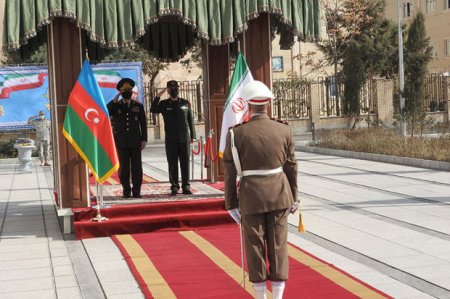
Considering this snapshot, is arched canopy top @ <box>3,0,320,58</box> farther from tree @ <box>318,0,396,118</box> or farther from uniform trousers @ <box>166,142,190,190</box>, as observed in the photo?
tree @ <box>318,0,396,118</box>

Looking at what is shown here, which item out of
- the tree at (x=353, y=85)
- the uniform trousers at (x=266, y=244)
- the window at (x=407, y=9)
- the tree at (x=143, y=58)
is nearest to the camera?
the uniform trousers at (x=266, y=244)

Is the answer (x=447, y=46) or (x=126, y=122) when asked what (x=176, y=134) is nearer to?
(x=126, y=122)

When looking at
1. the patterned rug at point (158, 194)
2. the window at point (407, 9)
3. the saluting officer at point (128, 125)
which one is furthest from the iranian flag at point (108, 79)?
the window at point (407, 9)

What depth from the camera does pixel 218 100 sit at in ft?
46.1

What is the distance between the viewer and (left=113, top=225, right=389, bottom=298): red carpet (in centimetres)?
729

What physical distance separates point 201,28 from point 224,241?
327 cm

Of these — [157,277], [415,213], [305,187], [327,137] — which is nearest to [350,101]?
[327,137]

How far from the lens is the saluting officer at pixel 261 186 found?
635 centimetres

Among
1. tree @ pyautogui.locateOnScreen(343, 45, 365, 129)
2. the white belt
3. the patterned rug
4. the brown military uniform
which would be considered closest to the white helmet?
the brown military uniform

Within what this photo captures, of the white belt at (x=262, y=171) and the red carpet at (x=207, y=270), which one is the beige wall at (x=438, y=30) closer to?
the red carpet at (x=207, y=270)

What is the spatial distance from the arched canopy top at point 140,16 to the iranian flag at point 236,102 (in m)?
0.52

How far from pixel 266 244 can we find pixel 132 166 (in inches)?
232

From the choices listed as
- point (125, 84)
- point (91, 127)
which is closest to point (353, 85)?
point (125, 84)

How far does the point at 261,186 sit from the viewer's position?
6.38m
